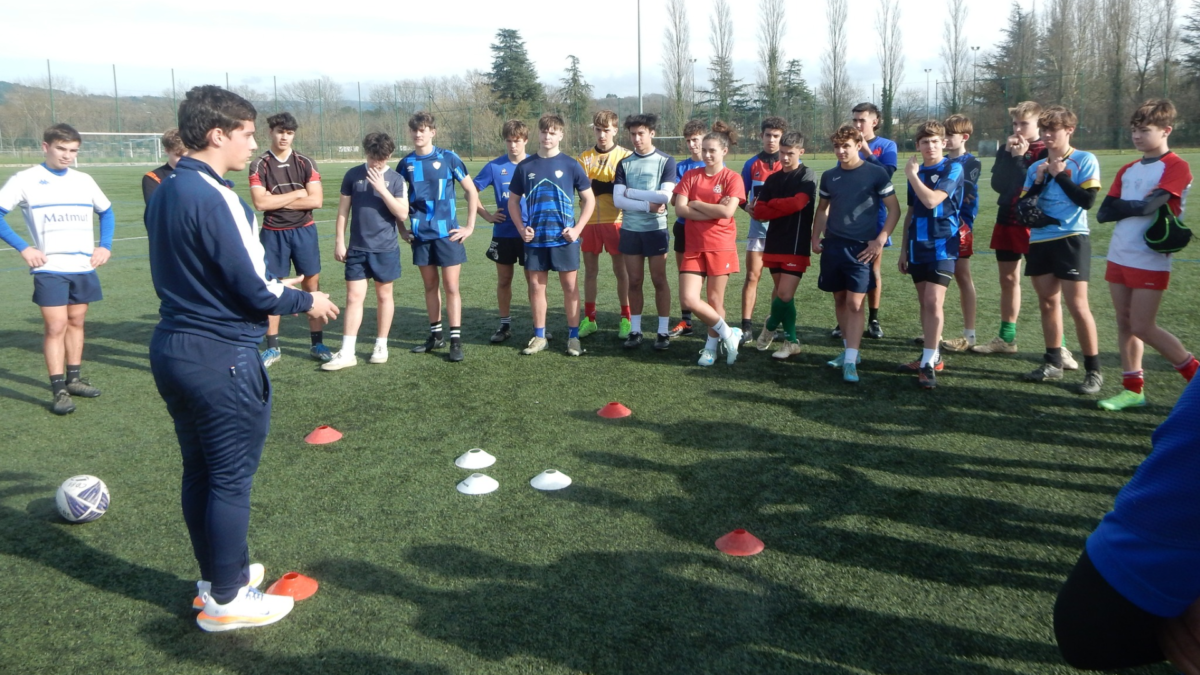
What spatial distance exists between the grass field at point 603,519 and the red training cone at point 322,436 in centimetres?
11

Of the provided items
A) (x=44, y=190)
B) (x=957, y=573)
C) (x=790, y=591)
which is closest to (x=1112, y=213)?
(x=957, y=573)

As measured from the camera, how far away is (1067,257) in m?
5.88

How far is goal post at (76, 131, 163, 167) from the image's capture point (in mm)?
46969

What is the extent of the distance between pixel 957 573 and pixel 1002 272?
4.20 m

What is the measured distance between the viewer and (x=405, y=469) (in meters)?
4.95

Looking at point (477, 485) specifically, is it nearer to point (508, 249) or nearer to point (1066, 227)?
point (508, 249)

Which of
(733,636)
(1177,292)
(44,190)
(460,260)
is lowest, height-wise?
(733,636)

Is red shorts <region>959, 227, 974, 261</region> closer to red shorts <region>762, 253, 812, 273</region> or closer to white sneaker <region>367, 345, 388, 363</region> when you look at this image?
red shorts <region>762, 253, 812, 273</region>

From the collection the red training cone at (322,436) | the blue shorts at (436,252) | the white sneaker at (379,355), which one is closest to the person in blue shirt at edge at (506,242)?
the blue shorts at (436,252)

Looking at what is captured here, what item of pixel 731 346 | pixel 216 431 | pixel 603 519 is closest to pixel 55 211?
pixel 216 431

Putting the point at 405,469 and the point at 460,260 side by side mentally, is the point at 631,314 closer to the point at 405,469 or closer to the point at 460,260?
the point at 460,260

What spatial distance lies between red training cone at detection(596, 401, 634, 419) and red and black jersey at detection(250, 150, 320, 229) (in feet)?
11.2

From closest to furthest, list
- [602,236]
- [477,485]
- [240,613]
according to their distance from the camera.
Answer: [240,613], [477,485], [602,236]

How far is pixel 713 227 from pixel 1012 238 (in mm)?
2483
